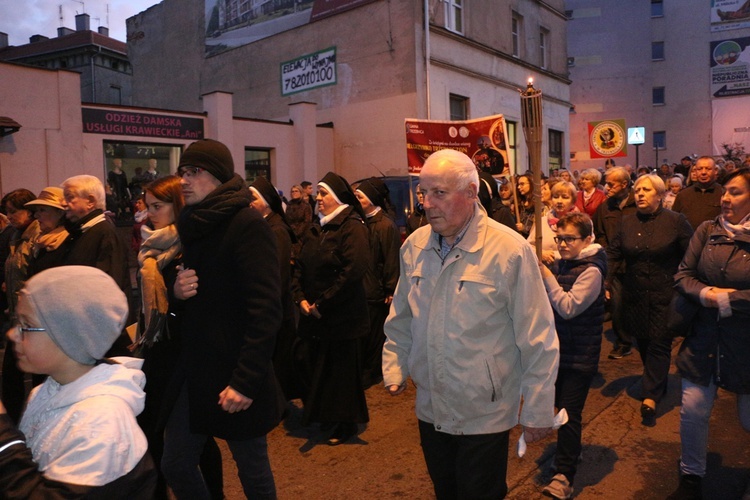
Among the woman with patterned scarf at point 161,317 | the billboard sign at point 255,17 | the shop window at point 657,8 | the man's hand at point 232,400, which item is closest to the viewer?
the man's hand at point 232,400

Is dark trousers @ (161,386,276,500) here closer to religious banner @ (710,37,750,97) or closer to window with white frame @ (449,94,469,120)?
window with white frame @ (449,94,469,120)

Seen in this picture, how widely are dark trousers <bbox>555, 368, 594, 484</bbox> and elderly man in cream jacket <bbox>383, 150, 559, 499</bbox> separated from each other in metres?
1.25

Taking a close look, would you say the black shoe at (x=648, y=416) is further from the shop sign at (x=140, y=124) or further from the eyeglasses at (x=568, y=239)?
the shop sign at (x=140, y=124)

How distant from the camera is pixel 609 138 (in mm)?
8625

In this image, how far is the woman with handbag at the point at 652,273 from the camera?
5203 mm

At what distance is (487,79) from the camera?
22.8 metres

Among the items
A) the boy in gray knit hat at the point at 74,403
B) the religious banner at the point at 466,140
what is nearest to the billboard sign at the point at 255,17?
the religious banner at the point at 466,140

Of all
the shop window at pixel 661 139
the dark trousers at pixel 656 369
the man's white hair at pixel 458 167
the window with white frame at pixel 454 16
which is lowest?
the dark trousers at pixel 656 369

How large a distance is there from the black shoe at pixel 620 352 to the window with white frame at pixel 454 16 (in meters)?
16.1

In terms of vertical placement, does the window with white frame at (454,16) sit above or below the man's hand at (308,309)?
above

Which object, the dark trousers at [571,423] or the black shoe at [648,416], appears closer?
the dark trousers at [571,423]

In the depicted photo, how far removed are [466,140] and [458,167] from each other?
6247mm

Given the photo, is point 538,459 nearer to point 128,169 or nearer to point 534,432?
point 534,432

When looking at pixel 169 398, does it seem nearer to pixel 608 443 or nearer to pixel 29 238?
pixel 29 238
